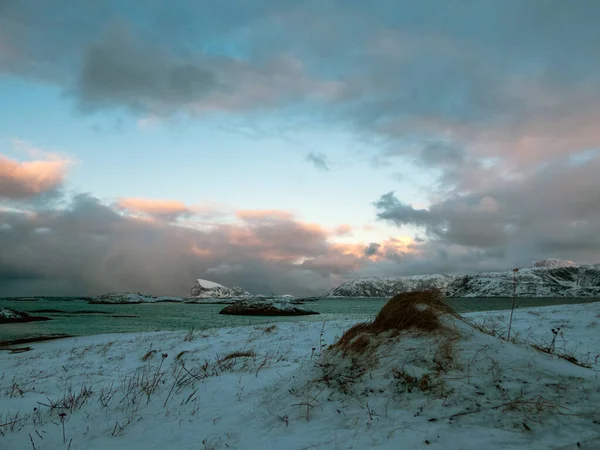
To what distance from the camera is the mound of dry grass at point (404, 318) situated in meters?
5.88

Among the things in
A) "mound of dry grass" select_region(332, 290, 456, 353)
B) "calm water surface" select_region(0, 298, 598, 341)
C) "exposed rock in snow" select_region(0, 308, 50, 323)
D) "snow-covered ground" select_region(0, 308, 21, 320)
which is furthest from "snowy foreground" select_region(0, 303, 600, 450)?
"snow-covered ground" select_region(0, 308, 21, 320)

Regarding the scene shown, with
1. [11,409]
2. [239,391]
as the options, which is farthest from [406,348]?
[11,409]

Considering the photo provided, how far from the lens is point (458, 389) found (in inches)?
173

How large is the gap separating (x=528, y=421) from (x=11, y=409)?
793 centimetres

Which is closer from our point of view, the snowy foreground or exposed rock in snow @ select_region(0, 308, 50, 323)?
the snowy foreground

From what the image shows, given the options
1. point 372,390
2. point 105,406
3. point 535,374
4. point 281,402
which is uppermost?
point 535,374

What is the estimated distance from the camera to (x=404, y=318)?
6203 mm

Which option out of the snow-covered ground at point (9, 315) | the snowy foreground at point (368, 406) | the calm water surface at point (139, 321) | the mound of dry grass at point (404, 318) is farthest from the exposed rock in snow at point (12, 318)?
the mound of dry grass at point (404, 318)

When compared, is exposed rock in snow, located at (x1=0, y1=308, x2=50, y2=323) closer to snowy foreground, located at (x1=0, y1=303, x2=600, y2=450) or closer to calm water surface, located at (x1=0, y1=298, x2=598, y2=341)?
calm water surface, located at (x1=0, y1=298, x2=598, y2=341)

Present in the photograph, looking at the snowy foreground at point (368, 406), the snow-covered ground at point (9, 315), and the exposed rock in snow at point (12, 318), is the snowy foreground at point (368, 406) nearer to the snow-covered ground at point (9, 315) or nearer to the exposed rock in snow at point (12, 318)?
the exposed rock in snow at point (12, 318)

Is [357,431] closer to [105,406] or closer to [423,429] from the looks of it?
[423,429]

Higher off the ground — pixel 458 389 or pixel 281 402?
pixel 458 389

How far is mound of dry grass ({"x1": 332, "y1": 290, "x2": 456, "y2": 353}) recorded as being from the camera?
5879 mm

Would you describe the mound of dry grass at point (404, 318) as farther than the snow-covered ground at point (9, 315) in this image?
No
